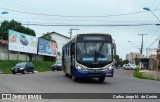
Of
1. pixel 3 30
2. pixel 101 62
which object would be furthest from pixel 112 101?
pixel 3 30

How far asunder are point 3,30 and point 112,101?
7589 cm

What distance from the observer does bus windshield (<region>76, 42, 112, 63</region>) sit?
25.3 meters

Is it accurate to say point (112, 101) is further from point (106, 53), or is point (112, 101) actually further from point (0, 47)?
point (0, 47)

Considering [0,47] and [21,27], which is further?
[21,27]

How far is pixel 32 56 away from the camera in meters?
72.8

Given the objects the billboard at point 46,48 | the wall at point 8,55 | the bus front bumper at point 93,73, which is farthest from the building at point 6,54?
the bus front bumper at point 93,73

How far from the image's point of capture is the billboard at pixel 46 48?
74.4 m

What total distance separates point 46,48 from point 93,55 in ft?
178

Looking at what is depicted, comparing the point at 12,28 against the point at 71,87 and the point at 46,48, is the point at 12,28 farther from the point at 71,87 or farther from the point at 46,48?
the point at 71,87

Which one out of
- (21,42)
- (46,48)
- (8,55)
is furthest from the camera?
(46,48)

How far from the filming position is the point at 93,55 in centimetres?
2536

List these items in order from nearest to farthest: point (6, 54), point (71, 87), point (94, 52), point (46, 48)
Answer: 1. point (71, 87)
2. point (94, 52)
3. point (6, 54)
4. point (46, 48)

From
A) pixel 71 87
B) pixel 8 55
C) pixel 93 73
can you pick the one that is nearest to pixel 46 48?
pixel 8 55

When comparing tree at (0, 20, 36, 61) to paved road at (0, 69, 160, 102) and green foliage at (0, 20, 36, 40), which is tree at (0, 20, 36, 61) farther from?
paved road at (0, 69, 160, 102)
